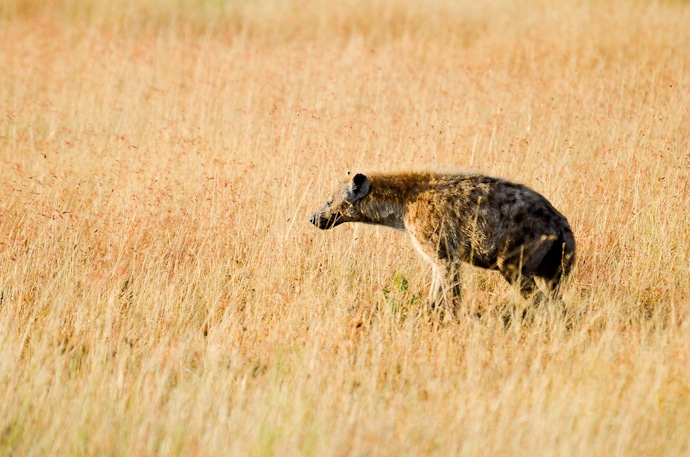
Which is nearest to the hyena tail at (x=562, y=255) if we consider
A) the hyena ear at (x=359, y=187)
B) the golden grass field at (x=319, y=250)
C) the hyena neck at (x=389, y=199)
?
the golden grass field at (x=319, y=250)

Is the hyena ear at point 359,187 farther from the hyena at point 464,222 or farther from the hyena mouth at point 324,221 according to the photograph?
the hyena mouth at point 324,221

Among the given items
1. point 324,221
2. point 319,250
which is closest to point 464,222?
point 324,221

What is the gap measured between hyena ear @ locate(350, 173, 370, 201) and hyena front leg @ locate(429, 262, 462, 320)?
0.93m

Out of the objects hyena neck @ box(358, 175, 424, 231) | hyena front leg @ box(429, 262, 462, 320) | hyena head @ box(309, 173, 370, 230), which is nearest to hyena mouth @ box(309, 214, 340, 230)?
hyena head @ box(309, 173, 370, 230)

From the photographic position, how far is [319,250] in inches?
304

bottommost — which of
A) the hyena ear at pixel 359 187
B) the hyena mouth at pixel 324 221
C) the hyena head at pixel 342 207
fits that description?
the hyena mouth at pixel 324 221

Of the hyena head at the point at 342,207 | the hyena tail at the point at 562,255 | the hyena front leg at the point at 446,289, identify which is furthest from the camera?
the hyena head at the point at 342,207

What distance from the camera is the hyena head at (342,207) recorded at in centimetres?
726

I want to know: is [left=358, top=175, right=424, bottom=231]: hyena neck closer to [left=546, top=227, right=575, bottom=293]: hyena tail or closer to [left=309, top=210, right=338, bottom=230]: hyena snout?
[left=309, top=210, right=338, bottom=230]: hyena snout

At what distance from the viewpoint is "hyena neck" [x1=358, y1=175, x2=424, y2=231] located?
7125 mm

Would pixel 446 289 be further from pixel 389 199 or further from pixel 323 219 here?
pixel 323 219

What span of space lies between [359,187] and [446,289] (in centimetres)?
125

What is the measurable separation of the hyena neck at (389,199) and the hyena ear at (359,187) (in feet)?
0.17

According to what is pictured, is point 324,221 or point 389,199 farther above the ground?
point 389,199
